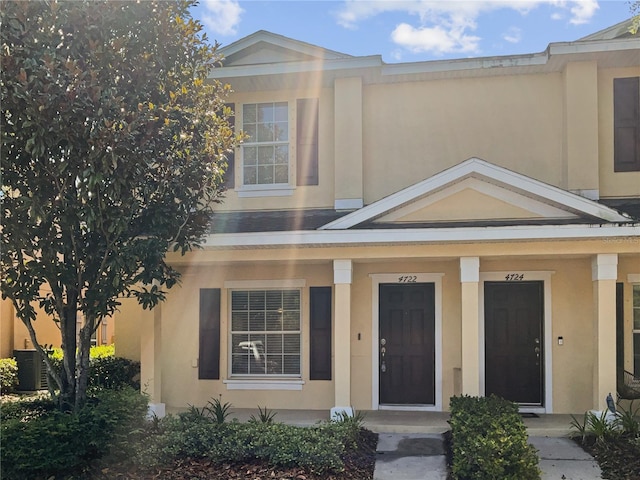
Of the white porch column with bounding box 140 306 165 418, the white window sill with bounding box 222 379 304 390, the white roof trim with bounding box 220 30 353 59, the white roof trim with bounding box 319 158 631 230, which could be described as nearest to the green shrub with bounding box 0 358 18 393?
the white porch column with bounding box 140 306 165 418

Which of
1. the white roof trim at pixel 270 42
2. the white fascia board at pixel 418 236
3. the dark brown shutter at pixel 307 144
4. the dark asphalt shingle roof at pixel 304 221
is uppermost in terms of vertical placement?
the white roof trim at pixel 270 42

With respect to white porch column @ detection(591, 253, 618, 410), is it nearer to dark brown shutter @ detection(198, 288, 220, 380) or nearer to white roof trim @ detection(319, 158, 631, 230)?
white roof trim @ detection(319, 158, 631, 230)

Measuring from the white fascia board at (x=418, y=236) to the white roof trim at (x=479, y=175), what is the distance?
9.0 inches

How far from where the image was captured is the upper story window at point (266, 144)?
10.4m

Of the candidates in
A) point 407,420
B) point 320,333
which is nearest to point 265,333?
point 320,333

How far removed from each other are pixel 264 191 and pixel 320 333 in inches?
110

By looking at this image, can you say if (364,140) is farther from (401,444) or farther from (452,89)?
(401,444)

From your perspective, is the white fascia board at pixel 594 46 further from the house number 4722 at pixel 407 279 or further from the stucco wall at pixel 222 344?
the stucco wall at pixel 222 344

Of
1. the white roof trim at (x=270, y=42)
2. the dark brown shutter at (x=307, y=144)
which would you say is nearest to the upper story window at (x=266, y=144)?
the dark brown shutter at (x=307, y=144)

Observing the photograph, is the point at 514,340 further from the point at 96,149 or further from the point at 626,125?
the point at 96,149

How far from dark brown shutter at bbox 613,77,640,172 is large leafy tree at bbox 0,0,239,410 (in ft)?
22.0

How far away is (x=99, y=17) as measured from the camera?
20.0 feet

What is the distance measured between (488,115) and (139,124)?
6487 millimetres

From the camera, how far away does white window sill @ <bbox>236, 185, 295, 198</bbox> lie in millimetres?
10297
